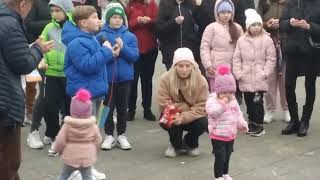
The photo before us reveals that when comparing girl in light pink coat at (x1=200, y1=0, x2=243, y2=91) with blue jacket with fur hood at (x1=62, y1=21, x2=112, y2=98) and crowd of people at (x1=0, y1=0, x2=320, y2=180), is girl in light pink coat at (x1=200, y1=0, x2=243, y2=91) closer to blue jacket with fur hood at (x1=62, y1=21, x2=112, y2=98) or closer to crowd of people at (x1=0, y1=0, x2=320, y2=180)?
crowd of people at (x1=0, y1=0, x2=320, y2=180)

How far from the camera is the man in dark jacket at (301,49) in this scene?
764 centimetres

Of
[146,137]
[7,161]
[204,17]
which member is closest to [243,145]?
[146,137]

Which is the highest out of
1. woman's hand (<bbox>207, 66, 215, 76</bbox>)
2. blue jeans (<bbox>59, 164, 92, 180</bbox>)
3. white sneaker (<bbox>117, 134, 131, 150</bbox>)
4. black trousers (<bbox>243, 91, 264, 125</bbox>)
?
woman's hand (<bbox>207, 66, 215, 76</bbox>)

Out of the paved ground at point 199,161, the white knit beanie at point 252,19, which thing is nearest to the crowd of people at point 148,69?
the white knit beanie at point 252,19

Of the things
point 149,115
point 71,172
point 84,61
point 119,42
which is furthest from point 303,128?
point 71,172

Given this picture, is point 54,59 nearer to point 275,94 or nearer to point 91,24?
point 91,24

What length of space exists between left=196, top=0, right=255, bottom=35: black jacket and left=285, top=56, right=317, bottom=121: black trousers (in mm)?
962

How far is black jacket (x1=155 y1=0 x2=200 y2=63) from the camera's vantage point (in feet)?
27.2

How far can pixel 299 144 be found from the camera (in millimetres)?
7582

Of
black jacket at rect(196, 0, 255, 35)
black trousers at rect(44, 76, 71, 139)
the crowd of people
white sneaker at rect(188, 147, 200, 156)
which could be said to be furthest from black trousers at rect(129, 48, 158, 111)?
white sneaker at rect(188, 147, 200, 156)

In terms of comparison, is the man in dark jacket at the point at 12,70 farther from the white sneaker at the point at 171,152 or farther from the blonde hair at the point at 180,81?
the white sneaker at the point at 171,152

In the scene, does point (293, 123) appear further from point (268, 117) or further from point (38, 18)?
point (38, 18)

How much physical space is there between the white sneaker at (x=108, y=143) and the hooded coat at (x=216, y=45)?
5.02 ft

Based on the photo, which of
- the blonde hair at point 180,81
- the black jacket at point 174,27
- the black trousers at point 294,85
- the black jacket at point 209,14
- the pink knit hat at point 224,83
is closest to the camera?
the pink knit hat at point 224,83
